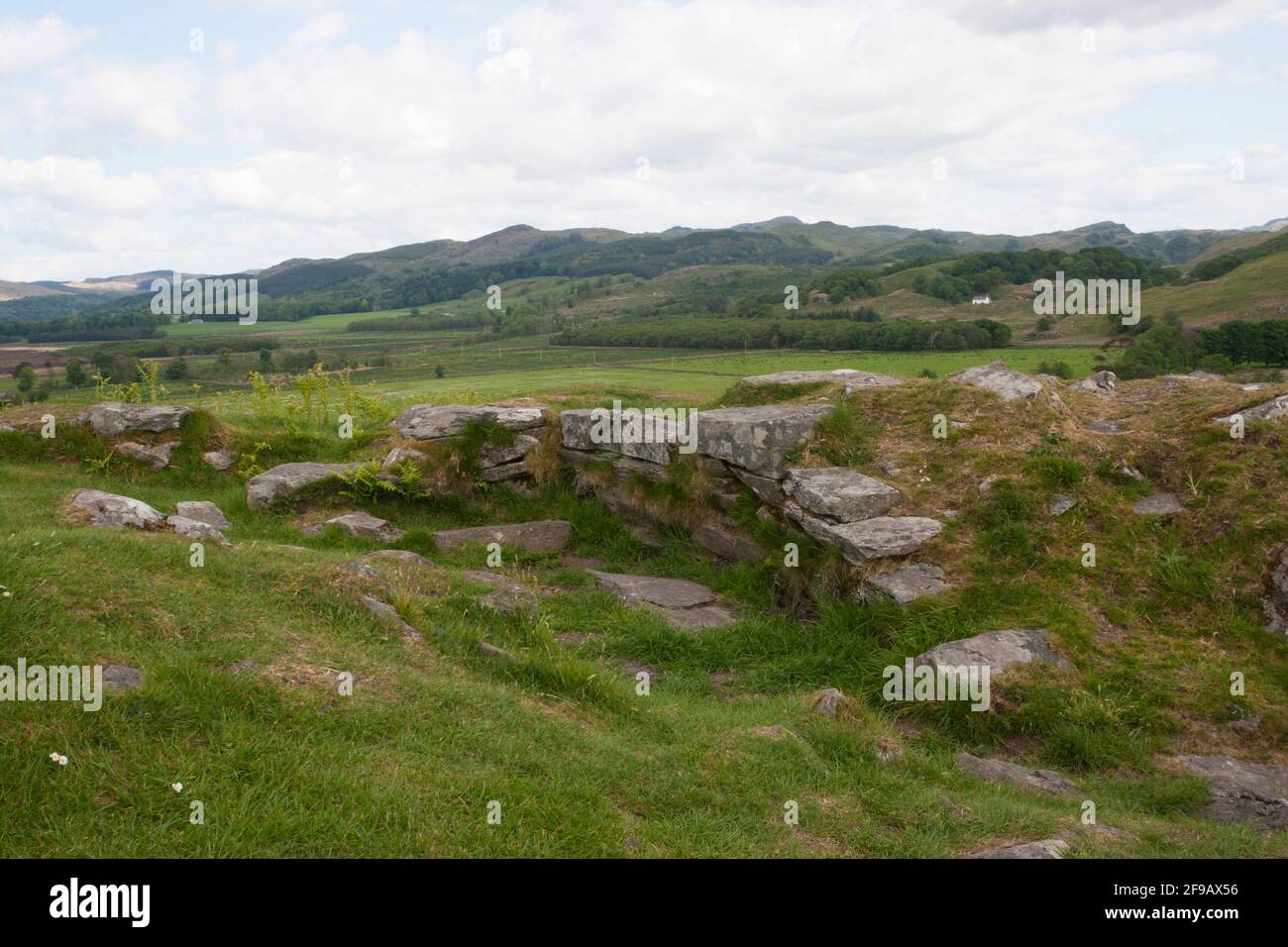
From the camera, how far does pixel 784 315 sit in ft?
290

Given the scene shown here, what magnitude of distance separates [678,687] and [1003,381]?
816 centimetres

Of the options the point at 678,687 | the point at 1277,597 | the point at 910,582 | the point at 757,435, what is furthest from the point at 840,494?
the point at 1277,597

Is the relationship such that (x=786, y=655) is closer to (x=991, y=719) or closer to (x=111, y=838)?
(x=991, y=719)

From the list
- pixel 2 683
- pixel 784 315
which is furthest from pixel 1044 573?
pixel 784 315

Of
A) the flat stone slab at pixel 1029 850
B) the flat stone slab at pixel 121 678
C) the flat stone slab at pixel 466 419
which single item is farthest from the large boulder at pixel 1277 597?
the flat stone slab at pixel 466 419

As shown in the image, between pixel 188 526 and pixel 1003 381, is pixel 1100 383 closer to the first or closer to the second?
pixel 1003 381

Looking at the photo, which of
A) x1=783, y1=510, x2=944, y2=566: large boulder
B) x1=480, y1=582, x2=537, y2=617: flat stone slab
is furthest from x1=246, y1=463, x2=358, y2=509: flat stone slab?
x1=783, y1=510, x2=944, y2=566: large boulder

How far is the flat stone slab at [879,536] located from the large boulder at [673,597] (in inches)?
69.1

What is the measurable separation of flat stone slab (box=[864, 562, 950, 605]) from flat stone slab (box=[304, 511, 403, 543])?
754 centimetres

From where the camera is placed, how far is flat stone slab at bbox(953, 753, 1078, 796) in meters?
7.44

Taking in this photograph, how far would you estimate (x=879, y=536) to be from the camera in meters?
10.6

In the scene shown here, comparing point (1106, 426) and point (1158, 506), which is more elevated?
point (1106, 426)

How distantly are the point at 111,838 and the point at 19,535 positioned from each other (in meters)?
4.73

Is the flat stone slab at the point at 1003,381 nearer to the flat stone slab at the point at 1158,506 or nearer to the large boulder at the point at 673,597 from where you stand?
the flat stone slab at the point at 1158,506
